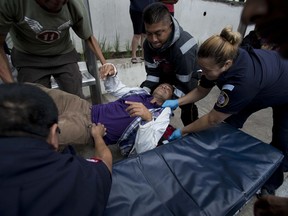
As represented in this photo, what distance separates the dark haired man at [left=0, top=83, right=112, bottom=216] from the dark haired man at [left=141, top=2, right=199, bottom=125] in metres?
1.17

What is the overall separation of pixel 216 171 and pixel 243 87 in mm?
577

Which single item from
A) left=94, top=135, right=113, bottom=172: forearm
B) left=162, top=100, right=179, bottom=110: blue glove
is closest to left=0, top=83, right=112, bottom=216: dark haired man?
left=94, top=135, right=113, bottom=172: forearm

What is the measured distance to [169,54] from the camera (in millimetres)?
1971

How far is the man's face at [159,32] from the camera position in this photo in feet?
5.80

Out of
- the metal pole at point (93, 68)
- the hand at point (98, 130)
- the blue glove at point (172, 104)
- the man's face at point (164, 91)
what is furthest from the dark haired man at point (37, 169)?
the metal pole at point (93, 68)

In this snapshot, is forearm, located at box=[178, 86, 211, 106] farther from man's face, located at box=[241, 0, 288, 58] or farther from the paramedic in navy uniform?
man's face, located at box=[241, 0, 288, 58]

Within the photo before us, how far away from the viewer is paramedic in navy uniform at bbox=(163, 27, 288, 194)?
138 centimetres

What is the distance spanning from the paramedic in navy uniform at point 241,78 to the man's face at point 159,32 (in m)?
0.49

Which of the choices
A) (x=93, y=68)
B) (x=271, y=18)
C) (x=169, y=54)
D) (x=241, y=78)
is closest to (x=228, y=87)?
(x=241, y=78)

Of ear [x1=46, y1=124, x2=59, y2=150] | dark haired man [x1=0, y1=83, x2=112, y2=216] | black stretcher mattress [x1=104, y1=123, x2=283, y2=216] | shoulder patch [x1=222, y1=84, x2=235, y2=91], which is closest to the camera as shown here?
dark haired man [x1=0, y1=83, x2=112, y2=216]

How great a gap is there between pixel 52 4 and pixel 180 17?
329cm

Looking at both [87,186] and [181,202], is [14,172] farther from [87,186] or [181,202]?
[181,202]

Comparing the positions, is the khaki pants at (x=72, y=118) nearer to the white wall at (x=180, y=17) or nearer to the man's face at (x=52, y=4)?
the man's face at (x=52, y=4)

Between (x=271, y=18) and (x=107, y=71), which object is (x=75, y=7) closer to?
(x=107, y=71)
